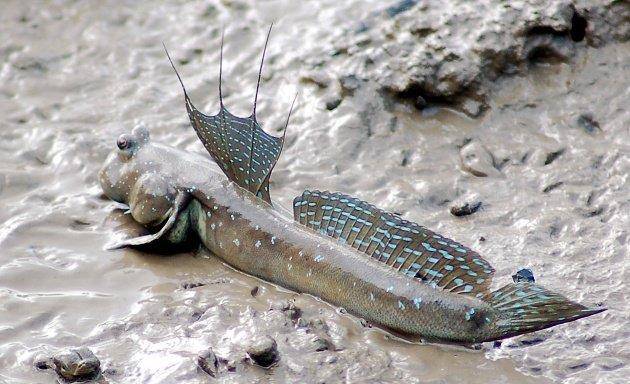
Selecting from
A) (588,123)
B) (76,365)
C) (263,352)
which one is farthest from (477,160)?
(76,365)

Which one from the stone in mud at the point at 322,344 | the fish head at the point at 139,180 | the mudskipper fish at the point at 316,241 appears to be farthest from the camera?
the fish head at the point at 139,180

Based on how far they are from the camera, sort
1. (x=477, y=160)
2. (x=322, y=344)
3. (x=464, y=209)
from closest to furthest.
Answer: (x=322, y=344) → (x=464, y=209) → (x=477, y=160)

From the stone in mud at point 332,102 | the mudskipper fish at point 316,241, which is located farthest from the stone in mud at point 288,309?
the stone in mud at point 332,102

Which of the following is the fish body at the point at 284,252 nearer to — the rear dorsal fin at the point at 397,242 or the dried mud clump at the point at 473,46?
the rear dorsal fin at the point at 397,242

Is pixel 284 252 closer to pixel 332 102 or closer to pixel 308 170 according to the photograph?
pixel 308 170

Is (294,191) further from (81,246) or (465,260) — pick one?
(465,260)

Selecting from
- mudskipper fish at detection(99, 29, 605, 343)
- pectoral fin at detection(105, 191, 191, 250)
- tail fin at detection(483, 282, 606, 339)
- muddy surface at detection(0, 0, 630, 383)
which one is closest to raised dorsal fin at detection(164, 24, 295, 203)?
mudskipper fish at detection(99, 29, 605, 343)
